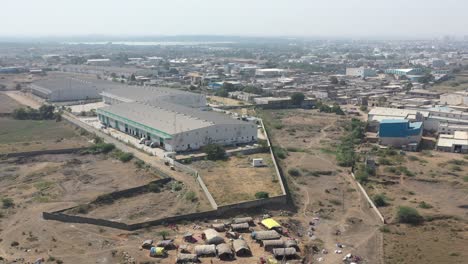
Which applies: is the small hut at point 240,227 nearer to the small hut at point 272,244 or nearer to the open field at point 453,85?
the small hut at point 272,244

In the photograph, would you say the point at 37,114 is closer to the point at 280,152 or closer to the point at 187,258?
the point at 280,152

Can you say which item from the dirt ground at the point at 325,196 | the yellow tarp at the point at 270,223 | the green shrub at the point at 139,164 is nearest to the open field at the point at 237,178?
the dirt ground at the point at 325,196

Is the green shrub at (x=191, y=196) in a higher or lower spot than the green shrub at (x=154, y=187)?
higher

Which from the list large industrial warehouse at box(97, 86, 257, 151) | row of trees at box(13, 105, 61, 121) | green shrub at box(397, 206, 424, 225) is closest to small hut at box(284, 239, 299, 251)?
green shrub at box(397, 206, 424, 225)

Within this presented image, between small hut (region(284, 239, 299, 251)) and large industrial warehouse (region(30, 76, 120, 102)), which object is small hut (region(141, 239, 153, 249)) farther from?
large industrial warehouse (region(30, 76, 120, 102))

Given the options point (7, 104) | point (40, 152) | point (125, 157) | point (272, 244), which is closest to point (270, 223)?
point (272, 244)

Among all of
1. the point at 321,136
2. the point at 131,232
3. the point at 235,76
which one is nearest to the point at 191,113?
the point at 321,136
